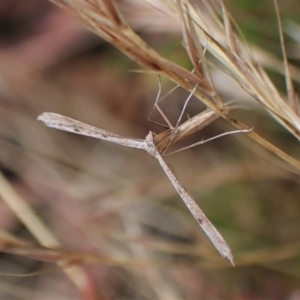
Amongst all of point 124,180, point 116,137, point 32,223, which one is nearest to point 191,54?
point 116,137

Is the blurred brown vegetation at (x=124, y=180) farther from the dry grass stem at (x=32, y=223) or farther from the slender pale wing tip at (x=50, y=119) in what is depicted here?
the slender pale wing tip at (x=50, y=119)

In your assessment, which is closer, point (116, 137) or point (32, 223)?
point (116, 137)

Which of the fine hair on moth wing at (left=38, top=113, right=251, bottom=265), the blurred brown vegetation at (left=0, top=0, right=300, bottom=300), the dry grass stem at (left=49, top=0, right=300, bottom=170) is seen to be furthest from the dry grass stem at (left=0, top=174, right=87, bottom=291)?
the dry grass stem at (left=49, top=0, right=300, bottom=170)

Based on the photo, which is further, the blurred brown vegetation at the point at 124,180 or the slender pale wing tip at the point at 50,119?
the blurred brown vegetation at the point at 124,180

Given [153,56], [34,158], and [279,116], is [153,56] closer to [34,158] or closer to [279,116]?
[279,116]

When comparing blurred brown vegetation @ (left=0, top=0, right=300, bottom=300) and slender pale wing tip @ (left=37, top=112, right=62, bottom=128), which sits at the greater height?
slender pale wing tip @ (left=37, top=112, right=62, bottom=128)

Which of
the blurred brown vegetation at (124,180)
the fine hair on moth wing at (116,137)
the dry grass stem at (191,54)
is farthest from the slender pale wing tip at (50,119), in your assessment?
the blurred brown vegetation at (124,180)

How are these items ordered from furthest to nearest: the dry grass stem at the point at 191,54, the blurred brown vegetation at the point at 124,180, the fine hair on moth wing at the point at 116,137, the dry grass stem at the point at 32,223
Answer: the blurred brown vegetation at the point at 124,180, the dry grass stem at the point at 32,223, the fine hair on moth wing at the point at 116,137, the dry grass stem at the point at 191,54

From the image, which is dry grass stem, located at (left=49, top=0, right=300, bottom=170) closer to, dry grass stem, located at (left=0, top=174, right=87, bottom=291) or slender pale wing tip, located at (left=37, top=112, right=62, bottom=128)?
slender pale wing tip, located at (left=37, top=112, right=62, bottom=128)

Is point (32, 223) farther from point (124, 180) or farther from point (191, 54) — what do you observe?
point (191, 54)
